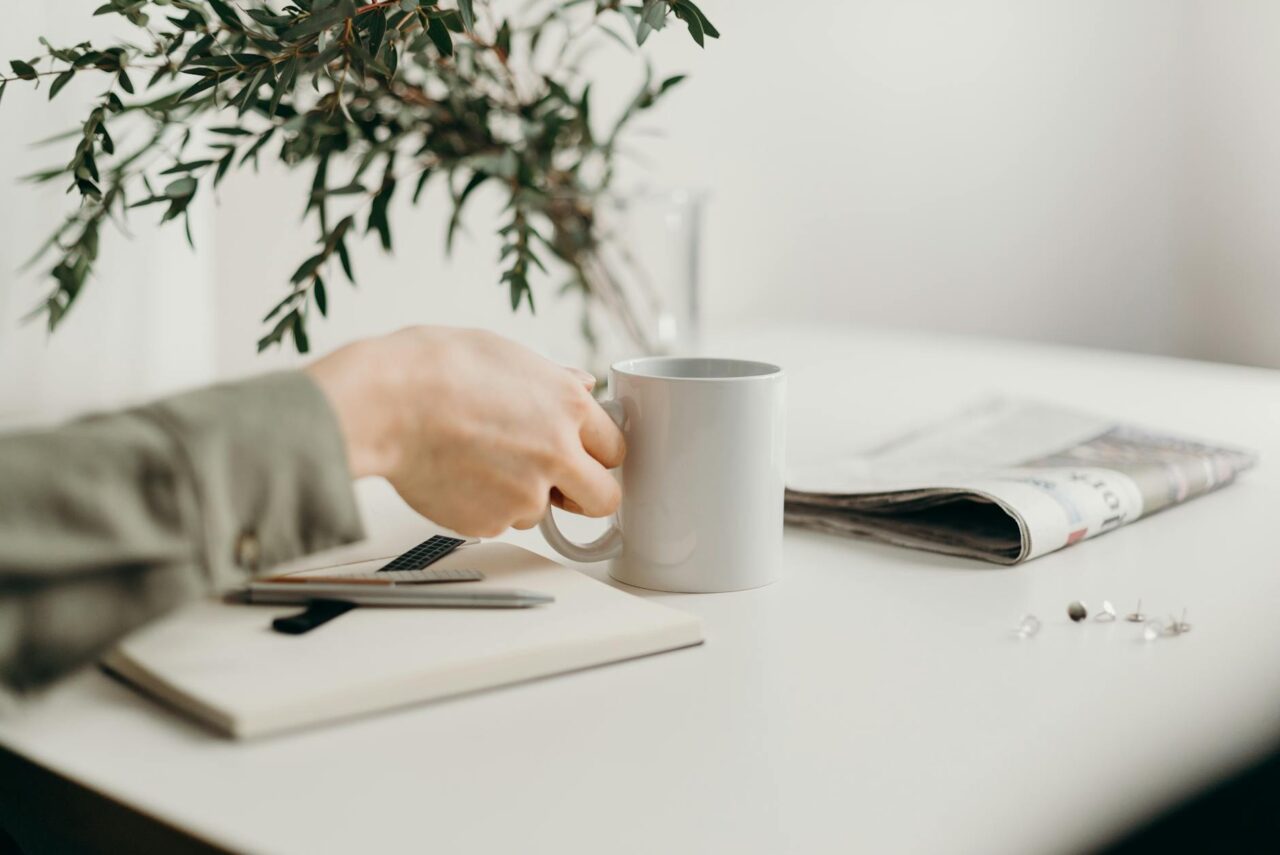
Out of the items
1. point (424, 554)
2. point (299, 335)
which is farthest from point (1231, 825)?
point (299, 335)

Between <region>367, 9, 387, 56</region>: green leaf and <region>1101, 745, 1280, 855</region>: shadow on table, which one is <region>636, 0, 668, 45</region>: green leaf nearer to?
<region>367, 9, 387, 56</region>: green leaf

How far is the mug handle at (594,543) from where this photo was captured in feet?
2.16

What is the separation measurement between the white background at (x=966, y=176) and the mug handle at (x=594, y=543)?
92 centimetres

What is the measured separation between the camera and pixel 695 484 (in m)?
0.65

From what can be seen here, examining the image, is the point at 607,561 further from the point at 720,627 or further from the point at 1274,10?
the point at 1274,10

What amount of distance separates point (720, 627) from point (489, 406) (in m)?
0.17

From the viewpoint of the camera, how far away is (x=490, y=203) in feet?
5.69

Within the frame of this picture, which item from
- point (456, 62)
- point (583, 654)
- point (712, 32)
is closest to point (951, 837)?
point (583, 654)

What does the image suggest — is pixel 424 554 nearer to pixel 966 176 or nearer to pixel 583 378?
pixel 583 378

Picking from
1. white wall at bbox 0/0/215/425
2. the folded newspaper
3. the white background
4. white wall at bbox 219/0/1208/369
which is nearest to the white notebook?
the folded newspaper

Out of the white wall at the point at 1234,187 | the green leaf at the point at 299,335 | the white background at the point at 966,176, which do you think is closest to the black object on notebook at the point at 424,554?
the green leaf at the point at 299,335

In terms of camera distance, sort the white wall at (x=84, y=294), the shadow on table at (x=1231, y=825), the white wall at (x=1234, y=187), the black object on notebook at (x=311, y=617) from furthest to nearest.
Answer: the white wall at (x=1234, y=187) < the white wall at (x=84, y=294) < the shadow on table at (x=1231, y=825) < the black object on notebook at (x=311, y=617)

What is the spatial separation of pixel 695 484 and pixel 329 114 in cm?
34

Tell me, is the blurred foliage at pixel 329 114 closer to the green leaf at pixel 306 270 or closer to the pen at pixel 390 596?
the green leaf at pixel 306 270
